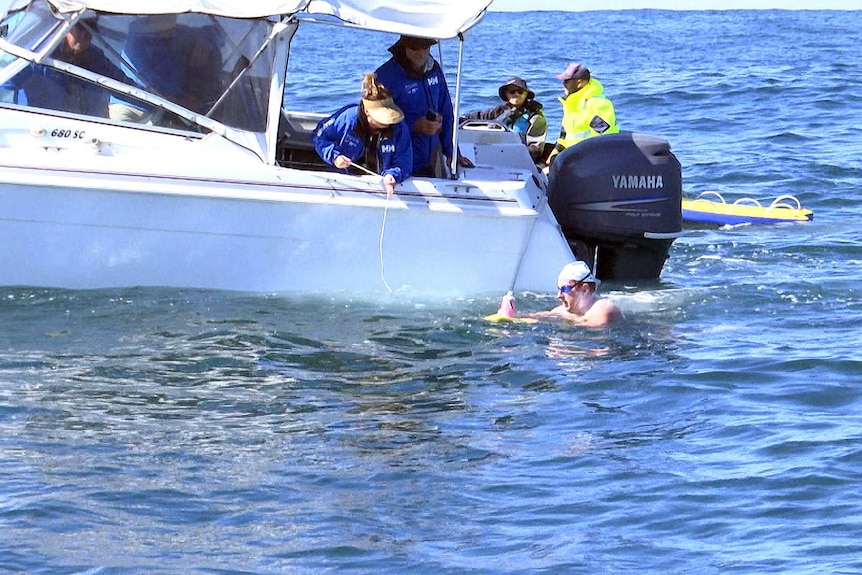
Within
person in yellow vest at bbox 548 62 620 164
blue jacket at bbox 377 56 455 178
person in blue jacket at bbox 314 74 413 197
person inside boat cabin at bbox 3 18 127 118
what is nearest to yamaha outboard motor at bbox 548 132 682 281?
blue jacket at bbox 377 56 455 178

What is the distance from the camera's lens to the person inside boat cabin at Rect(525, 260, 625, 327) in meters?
8.37

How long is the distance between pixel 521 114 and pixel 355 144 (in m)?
3.44

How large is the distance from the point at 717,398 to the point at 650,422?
0.55 meters

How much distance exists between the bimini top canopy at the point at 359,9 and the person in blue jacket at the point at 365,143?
0.42m

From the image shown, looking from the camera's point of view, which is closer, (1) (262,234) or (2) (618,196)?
(1) (262,234)

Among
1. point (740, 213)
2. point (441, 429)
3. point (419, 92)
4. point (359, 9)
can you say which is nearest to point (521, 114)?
point (740, 213)

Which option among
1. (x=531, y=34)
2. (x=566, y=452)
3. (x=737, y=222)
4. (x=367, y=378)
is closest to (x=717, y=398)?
(x=566, y=452)

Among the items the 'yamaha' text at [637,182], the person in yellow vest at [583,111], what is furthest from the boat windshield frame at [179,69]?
the person in yellow vest at [583,111]

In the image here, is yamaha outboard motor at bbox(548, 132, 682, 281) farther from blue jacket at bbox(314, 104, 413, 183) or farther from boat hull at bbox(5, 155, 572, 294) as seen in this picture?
blue jacket at bbox(314, 104, 413, 183)

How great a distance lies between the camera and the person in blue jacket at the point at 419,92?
8469mm

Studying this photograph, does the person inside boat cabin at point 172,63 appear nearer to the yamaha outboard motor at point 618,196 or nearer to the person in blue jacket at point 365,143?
the person in blue jacket at point 365,143

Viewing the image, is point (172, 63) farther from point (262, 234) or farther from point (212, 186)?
point (262, 234)

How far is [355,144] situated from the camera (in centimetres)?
828

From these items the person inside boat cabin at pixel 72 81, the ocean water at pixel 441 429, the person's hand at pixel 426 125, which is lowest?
the ocean water at pixel 441 429
